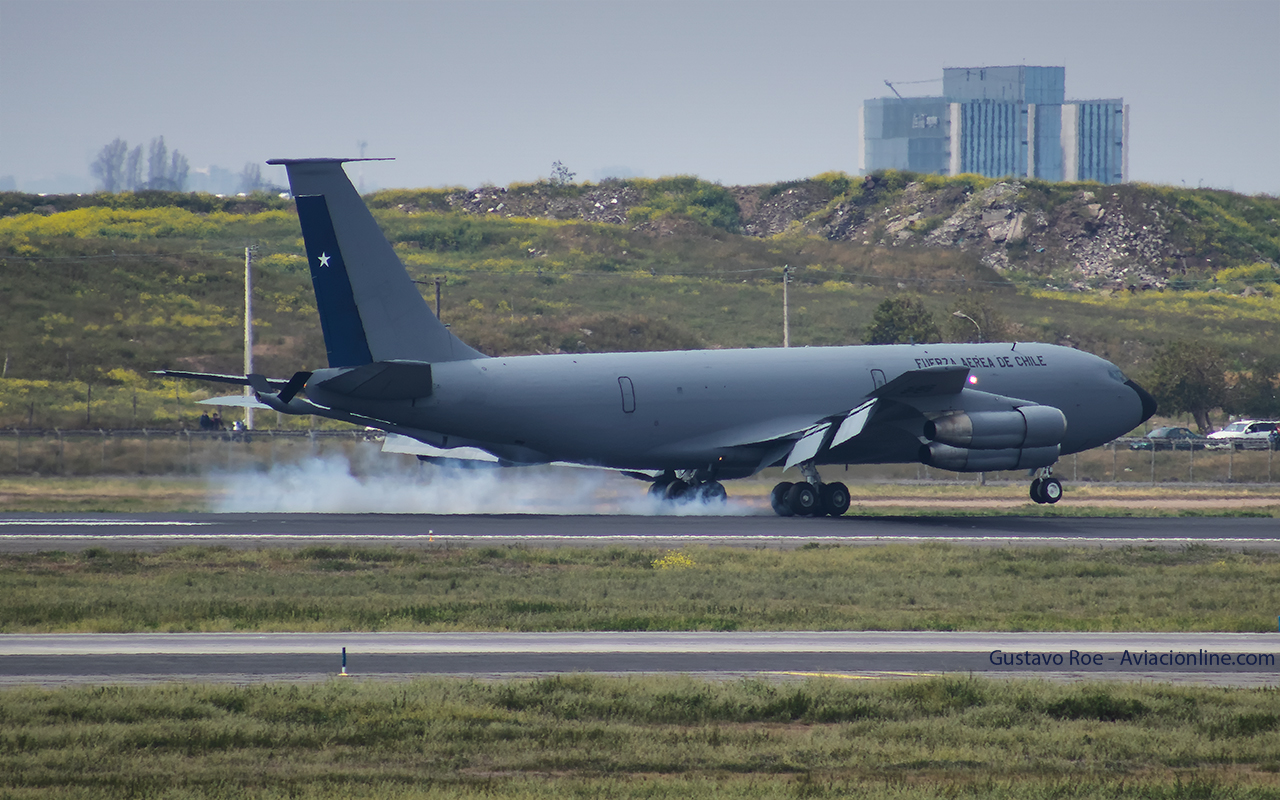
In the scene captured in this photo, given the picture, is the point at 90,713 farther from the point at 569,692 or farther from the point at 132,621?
the point at 132,621

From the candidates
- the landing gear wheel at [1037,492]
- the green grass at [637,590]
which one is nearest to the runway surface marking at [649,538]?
the green grass at [637,590]

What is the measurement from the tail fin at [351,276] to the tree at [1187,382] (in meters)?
70.6

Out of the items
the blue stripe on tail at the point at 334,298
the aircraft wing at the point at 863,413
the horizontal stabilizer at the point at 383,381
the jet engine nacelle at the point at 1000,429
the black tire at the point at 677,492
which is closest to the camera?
the horizontal stabilizer at the point at 383,381

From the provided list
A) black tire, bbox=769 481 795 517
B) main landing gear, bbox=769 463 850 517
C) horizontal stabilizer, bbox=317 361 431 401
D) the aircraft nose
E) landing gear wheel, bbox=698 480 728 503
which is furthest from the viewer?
the aircraft nose

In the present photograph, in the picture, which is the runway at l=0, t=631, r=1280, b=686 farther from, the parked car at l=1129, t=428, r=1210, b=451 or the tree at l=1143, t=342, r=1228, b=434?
the tree at l=1143, t=342, r=1228, b=434

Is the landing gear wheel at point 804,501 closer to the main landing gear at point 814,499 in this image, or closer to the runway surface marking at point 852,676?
the main landing gear at point 814,499

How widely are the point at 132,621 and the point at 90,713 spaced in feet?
27.0

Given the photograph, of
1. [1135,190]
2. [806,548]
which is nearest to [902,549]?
[806,548]

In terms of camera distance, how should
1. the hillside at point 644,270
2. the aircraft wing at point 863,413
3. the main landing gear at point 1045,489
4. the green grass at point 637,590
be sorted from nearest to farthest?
the green grass at point 637,590 < the aircraft wing at point 863,413 < the main landing gear at point 1045,489 < the hillside at point 644,270

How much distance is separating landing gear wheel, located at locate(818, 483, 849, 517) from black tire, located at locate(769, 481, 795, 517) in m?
1.03

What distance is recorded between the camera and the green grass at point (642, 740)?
1299 cm

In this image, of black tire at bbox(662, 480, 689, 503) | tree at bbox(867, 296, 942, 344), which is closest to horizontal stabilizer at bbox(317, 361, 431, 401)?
black tire at bbox(662, 480, 689, 503)

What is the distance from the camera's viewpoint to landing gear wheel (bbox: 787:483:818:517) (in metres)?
44.5

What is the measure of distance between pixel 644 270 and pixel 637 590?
124 meters
